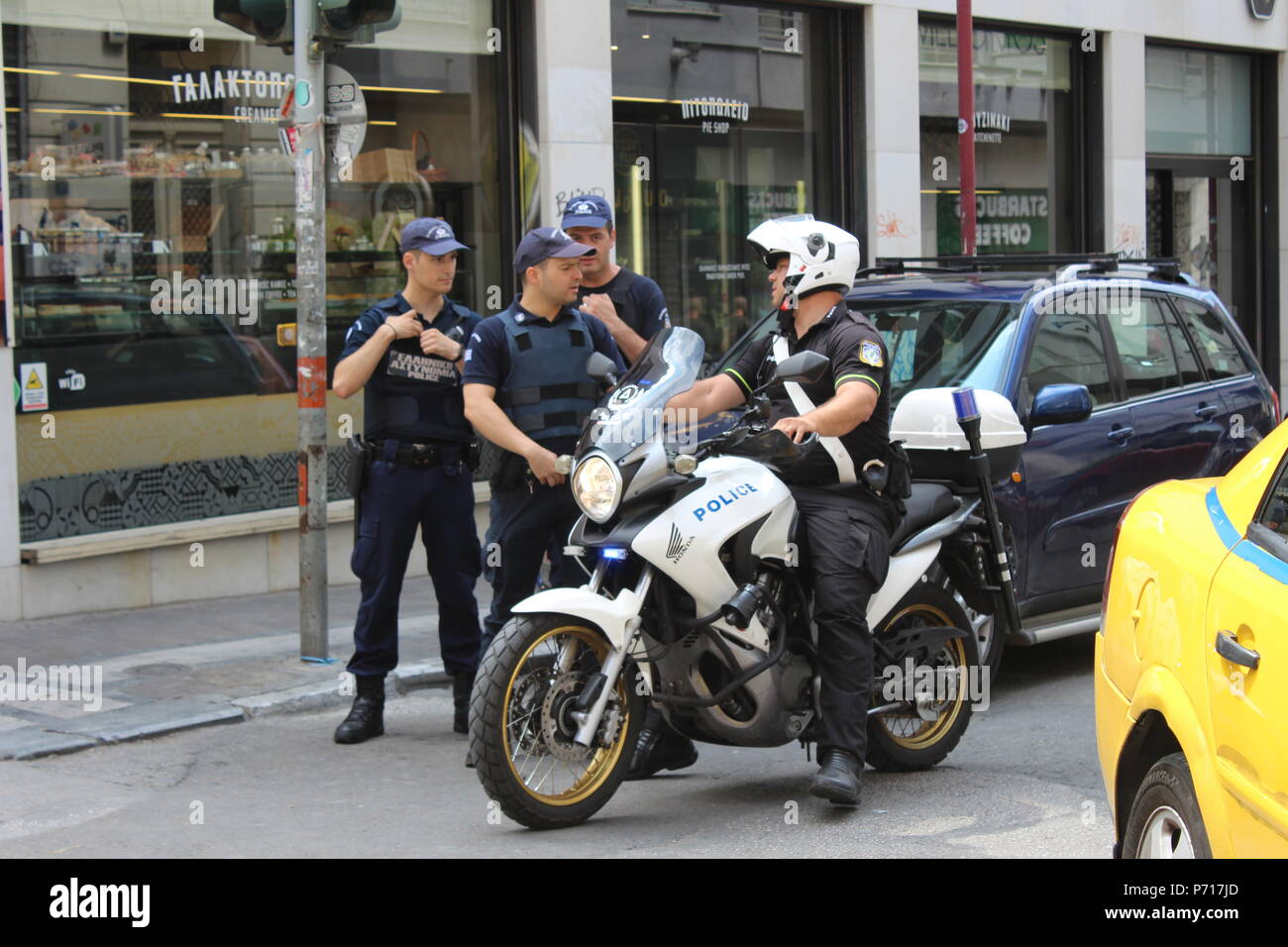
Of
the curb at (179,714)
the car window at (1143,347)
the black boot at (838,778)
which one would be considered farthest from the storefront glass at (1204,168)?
the black boot at (838,778)

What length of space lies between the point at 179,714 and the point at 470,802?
6.31 feet

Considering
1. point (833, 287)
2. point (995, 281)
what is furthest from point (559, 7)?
point (833, 287)

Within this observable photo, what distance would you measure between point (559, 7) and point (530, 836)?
811cm

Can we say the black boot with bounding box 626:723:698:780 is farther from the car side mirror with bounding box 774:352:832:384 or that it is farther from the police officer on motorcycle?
Answer: the car side mirror with bounding box 774:352:832:384

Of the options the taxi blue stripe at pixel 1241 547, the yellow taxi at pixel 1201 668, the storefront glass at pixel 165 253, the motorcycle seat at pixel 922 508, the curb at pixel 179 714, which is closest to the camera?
the yellow taxi at pixel 1201 668

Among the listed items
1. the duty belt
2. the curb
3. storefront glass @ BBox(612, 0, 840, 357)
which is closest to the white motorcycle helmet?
the duty belt

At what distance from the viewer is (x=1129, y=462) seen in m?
8.29

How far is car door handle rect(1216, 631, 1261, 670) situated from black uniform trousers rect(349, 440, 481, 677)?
4104 mm

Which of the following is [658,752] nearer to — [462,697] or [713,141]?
[462,697]

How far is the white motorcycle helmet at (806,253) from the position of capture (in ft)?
19.6

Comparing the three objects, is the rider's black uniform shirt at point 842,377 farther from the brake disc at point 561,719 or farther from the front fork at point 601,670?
the brake disc at point 561,719

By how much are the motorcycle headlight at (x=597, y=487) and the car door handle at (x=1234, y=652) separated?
225cm
